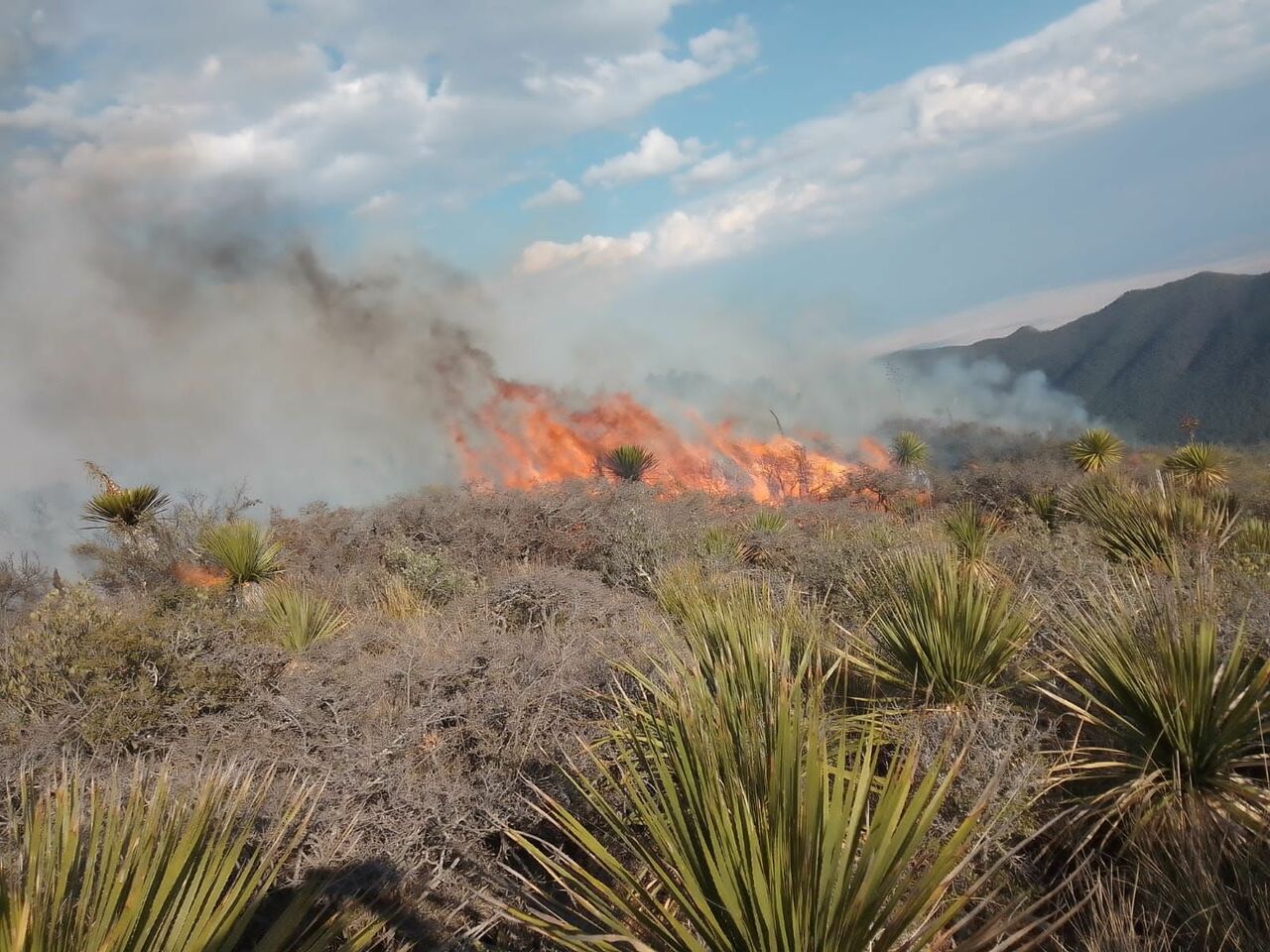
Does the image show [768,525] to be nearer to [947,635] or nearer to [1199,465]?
[947,635]

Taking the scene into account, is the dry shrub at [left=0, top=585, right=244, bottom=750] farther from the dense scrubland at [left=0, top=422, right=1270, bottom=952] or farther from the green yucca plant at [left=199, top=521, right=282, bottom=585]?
the green yucca plant at [left=199, top=521, right=282, bottom=585]

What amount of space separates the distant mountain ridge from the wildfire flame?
38.2 metres

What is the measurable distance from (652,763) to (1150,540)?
715cm

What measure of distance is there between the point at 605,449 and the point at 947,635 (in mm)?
26660

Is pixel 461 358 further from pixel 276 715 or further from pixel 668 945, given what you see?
pixel 668 945

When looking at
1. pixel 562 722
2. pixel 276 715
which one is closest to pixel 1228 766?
pixel 562 722

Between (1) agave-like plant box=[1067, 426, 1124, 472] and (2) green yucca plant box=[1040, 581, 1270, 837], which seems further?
(1) agave-like plant box=[1067, 426, 1124, 472]

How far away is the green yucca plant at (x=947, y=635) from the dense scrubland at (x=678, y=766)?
2 cm

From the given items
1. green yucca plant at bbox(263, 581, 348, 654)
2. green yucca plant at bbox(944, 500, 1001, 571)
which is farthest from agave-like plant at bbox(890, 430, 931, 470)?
green yucca plant at bbox(263, 581, 348, 654)

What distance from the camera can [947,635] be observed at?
15.9 ft

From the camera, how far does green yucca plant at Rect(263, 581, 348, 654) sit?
7.67 metres

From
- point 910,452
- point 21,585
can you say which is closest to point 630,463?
point 910,452

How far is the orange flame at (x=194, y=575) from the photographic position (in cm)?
1281

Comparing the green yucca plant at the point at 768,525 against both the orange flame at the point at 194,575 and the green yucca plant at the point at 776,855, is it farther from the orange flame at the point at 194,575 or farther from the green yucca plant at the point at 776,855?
the green yucca plant at the point at 776,855
